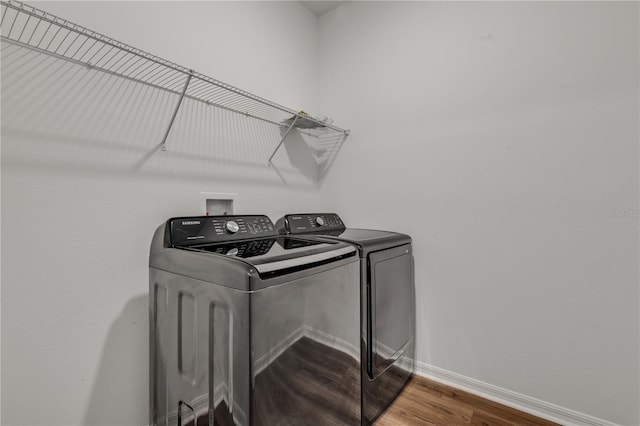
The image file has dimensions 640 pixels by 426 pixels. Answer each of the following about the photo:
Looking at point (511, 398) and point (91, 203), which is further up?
point (91, 203)

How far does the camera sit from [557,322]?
4.56 ft

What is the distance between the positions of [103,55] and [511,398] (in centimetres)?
247

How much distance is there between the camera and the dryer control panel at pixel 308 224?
5.69 ft

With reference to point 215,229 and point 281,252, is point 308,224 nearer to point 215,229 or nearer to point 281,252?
point 215,229

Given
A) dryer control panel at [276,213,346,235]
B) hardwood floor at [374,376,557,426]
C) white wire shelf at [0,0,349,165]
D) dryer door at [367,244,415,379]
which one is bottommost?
hardwood floor at [374,376,557,426]

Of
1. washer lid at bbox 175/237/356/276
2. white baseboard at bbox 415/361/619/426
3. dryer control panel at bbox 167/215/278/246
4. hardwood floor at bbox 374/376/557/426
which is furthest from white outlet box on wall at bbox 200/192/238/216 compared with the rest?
white baseboard at bbox 415/361/619/426

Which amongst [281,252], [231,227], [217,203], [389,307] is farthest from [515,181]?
[217,203]

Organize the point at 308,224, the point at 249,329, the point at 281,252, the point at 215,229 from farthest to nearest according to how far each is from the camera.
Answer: the point at 308,224, the point at 215,229, the point at 281,252, the point at 249,329

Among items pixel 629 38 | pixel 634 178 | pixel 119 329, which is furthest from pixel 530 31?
→ pixel 119 329

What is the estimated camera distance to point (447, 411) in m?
1.46

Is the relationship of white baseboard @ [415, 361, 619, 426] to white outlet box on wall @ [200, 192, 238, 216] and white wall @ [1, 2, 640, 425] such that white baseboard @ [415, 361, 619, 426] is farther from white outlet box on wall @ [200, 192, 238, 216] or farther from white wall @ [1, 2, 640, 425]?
white outlet box on wall @ [200, 192, 238, 216]

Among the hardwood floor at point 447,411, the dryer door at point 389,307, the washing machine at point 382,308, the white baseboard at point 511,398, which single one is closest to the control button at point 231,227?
the washing machine at point 382,308

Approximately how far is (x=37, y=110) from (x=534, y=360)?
93.4 inches

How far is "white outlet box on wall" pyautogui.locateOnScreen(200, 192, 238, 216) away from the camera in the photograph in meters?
1.45
